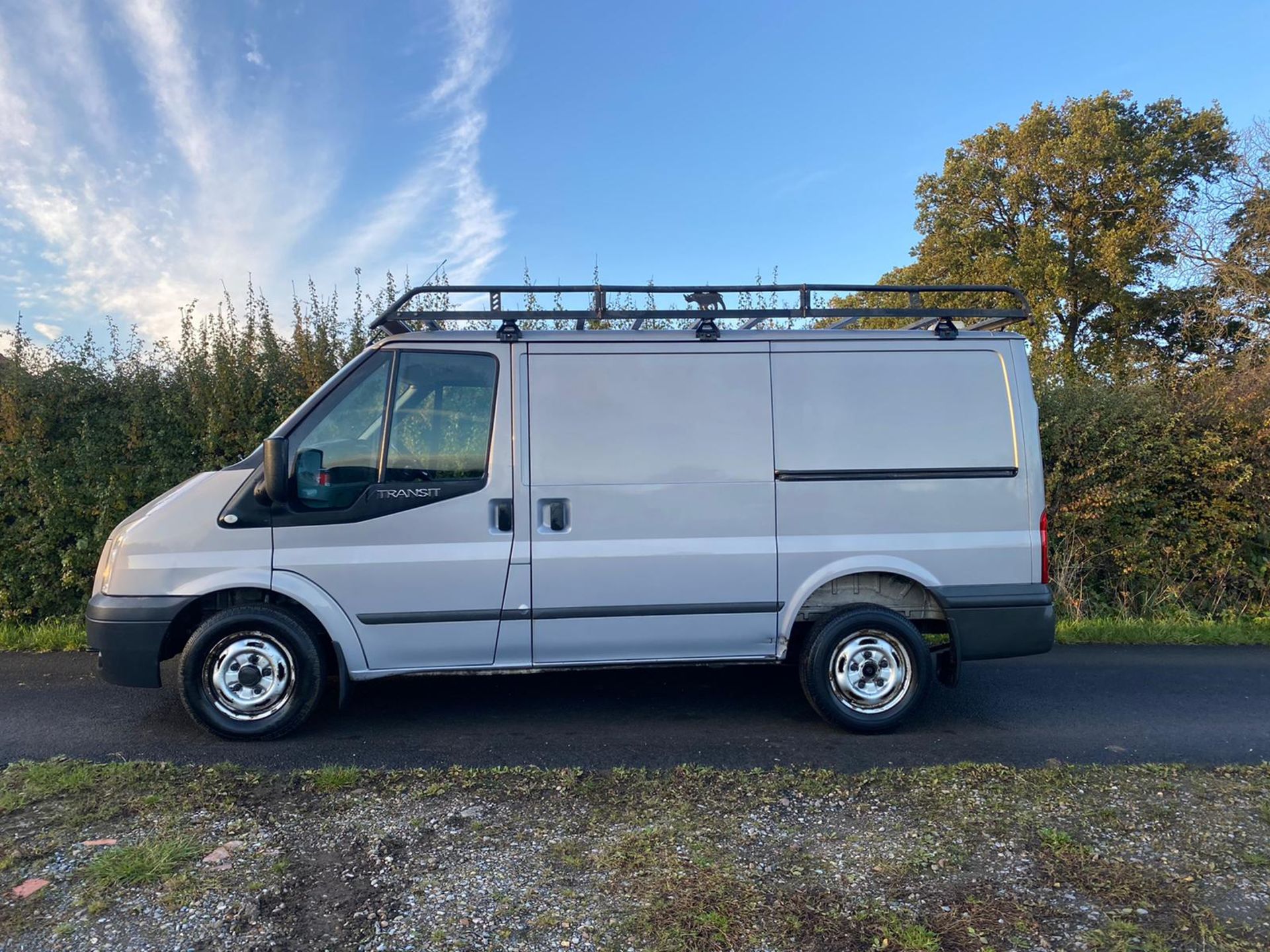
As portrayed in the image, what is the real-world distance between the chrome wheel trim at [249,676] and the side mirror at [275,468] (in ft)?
2.57

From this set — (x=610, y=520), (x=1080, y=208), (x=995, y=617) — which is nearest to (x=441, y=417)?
(x=610, y=520)

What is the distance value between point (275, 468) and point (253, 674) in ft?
3.83

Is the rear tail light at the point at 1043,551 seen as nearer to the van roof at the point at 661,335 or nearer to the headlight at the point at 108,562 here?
the van roof at the point at 661,335

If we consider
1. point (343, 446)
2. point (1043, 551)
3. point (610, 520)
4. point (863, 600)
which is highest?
point (343, 446)

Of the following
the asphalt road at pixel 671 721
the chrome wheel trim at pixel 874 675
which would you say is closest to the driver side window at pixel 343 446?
the asphalt road at pixel 671 721

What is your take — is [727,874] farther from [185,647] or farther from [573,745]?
[185,647]

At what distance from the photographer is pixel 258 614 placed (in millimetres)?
4547

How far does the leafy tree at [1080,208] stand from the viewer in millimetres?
19922

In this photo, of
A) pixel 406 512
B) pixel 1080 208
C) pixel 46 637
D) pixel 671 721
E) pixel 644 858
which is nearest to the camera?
pixel 644 858

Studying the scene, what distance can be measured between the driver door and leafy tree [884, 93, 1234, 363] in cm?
1832

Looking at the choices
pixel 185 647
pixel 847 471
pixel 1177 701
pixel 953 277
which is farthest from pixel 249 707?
pixel 953 277

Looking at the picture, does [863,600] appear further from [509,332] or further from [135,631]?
[135,631]

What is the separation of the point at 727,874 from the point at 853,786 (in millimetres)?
1148

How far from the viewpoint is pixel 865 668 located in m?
4.89
